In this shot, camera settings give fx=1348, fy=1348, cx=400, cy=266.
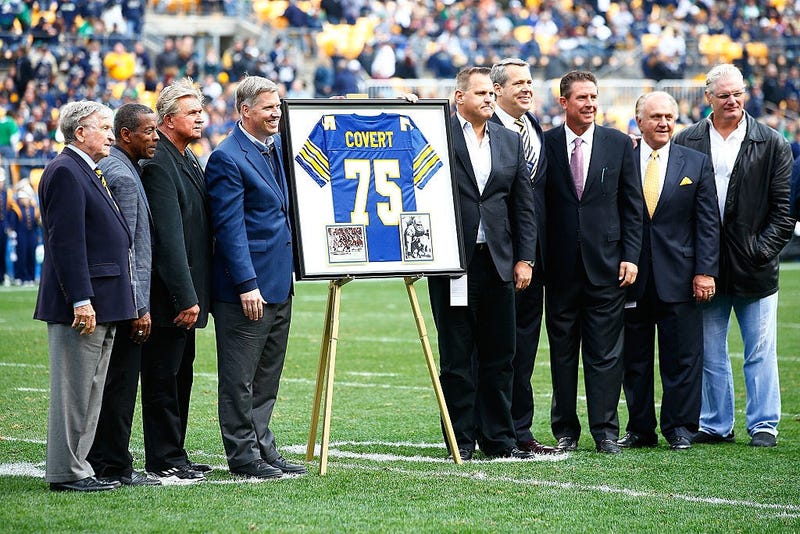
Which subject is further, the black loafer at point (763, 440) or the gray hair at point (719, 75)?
the gray hair at point (719, 75)

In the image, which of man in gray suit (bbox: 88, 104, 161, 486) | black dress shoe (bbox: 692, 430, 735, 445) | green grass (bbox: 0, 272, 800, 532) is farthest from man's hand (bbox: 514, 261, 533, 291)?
man in gray suit (bbox: 88, 104, 161, 486)

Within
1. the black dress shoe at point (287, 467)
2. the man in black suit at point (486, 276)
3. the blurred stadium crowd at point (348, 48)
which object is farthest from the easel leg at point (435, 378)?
the blurred stadium crowd at point (348, 48)

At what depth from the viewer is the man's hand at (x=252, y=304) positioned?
696 cm

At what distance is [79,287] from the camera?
6434 millimetres

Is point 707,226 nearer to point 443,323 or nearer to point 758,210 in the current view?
point 758,210

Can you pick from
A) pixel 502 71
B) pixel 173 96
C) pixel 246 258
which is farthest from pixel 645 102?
pixel 173 96

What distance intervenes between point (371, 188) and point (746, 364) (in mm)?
2908

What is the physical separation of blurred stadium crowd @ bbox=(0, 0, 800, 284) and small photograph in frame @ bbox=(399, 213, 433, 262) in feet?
65.6

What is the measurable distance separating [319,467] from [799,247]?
23.5 meters

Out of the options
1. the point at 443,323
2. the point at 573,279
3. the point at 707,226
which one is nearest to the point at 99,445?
the point at 443,323

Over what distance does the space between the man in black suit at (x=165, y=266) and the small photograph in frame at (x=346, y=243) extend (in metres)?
0.65

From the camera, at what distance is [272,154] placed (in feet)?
23.9

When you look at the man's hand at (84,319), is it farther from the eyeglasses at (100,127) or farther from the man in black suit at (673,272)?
the man in black suit at (673,272)

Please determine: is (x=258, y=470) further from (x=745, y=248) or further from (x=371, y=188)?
(x=745, y=248)
